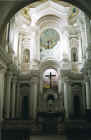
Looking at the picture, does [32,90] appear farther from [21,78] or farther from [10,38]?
[10,38]

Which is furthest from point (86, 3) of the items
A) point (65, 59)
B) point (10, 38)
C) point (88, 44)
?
point (65, 59)

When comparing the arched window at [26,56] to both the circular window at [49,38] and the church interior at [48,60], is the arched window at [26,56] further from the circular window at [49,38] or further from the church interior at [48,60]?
the circular window at [49,38]

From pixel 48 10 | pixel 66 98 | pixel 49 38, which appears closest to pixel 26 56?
pixel 49 38

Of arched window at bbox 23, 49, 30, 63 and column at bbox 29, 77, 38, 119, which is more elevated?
arched window at bbox 23, 49, 30, 63

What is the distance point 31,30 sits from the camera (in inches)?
890

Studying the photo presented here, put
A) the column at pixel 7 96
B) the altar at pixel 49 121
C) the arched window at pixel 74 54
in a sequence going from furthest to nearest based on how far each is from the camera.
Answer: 1. the arched window at pixel 74 54
2. the column at pixel 7 96
3. the altar at pixel 49 121

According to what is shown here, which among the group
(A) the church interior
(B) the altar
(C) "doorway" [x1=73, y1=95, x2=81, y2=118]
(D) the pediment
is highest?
(D) the pediment

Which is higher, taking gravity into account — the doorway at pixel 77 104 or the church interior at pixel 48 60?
the church interior at pixel 48 60

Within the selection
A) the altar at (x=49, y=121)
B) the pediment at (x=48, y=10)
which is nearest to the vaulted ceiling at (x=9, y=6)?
the altar at (x=49, y=121)

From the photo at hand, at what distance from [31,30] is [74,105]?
1066cm

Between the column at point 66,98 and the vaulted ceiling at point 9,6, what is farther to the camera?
the column at point 66,98

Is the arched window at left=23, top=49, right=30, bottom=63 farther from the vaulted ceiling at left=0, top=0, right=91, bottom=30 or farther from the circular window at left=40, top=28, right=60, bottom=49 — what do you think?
the vaulted ceiling at left=0, top=0, right=91, bottom=30

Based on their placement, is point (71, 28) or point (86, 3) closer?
point (86, 3)

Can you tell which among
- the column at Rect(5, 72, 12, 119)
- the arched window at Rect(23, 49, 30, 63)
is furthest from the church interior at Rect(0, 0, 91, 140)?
the column at Rect(5, 72, 12, 119)
